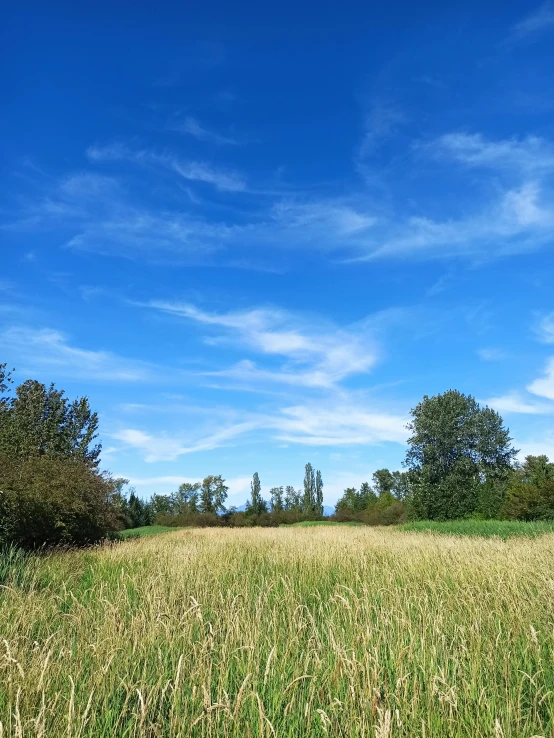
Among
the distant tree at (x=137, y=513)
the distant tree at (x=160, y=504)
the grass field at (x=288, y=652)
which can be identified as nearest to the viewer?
the grass field at (x=288, y=652)

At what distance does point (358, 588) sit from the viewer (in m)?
6.09

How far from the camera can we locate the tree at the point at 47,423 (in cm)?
2897

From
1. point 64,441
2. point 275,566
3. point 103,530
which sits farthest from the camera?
point 64,441

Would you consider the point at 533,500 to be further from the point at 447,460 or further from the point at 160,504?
the point at 160,504

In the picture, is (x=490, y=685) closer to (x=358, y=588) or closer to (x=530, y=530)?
(x=358, y=588)

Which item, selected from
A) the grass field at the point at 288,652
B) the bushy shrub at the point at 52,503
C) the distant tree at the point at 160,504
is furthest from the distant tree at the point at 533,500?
the distant tree at the point at 160,504

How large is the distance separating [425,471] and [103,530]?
96.2 ft

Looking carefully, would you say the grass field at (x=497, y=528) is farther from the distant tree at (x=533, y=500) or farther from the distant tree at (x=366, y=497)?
the distant tree at (x=366, y=497)

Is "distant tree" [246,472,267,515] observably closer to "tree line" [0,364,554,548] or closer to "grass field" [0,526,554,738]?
"tree line" [0,364,554,548]

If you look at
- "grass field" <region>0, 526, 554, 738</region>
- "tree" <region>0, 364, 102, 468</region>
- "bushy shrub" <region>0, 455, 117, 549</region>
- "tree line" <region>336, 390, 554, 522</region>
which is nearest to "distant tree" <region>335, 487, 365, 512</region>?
"tree line" <region>336, 390, 554, 522</region>

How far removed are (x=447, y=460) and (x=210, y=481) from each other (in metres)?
34.2

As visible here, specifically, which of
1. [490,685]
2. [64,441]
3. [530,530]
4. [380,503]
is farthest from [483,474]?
[490,685]

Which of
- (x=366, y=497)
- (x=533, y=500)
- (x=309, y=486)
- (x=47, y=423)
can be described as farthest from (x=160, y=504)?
(x=533, y=500)

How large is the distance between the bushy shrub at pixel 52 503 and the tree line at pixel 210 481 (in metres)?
0.04
